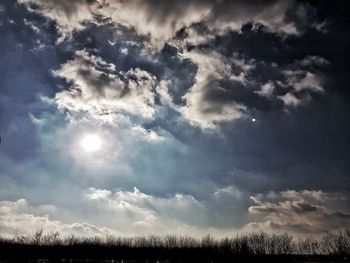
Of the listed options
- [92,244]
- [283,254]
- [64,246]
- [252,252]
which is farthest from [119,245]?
[283,254]

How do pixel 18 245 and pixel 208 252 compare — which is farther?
pixel 208 252

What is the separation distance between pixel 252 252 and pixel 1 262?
39.0 m

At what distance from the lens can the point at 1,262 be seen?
30.4m

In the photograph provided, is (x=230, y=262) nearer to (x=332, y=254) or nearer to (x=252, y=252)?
(x=252, y=252)

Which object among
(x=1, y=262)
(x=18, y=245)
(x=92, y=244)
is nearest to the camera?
(x=1, y=262)

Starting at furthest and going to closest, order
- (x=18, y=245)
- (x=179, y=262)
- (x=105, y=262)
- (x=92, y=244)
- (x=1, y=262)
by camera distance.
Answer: (x=92, y=244) < (x=18, y=245) < (x=179, y=262) < (x=105, y=262) < (x=1, y=262)

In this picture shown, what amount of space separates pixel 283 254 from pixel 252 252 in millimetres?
4731

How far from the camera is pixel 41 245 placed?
58094mm

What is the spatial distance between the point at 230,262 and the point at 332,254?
2559cm

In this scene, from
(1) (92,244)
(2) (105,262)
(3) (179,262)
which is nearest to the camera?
(2) (105,262)

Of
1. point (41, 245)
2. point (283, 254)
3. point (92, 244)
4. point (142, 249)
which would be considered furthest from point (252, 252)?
point (41, 245)

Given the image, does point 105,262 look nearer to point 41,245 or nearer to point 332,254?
point 41,245

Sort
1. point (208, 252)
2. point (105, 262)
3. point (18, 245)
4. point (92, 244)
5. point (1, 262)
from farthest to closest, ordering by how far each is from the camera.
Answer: point (92, 244) < point (208, 252) < point (18, 245) < point (105, 262) < point (1, 262)

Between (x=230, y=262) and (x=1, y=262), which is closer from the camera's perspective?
(x=1, y=262)
